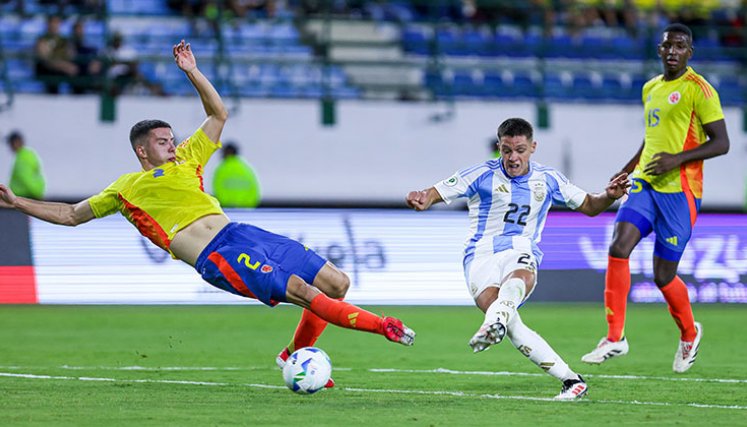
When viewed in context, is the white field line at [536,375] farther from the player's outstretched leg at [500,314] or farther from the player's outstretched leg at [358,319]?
the player's outstretched leg at [358,319]

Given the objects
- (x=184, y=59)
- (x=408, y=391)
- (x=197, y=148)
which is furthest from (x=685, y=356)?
(x=184, y=59)

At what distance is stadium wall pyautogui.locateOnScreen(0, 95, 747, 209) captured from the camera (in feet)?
68.2

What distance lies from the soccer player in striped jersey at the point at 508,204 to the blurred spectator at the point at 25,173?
1226cm

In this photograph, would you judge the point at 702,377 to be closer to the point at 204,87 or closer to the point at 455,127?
the point at 204,87

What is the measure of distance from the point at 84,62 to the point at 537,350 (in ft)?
48.5

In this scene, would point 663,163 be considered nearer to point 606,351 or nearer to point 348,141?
point 606,351

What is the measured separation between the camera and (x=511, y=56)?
2353cm

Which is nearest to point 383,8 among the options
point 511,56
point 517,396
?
point 511,56

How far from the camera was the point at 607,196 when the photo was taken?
8.24m

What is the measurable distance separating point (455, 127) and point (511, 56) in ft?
7.50

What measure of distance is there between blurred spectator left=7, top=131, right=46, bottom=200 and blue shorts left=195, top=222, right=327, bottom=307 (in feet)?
39.2

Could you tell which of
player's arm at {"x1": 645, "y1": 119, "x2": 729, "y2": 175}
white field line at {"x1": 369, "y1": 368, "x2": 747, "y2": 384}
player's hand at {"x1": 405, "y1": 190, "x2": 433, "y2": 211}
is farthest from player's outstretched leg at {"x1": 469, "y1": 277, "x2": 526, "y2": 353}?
player's arm at {"x1": 645, "y1": 119, "x2": 729, "y2": 175}

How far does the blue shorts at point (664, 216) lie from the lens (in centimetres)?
967

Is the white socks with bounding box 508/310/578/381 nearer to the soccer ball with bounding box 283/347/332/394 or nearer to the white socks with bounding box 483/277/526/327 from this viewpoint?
the white socks with bounding box 483/277/526/327
